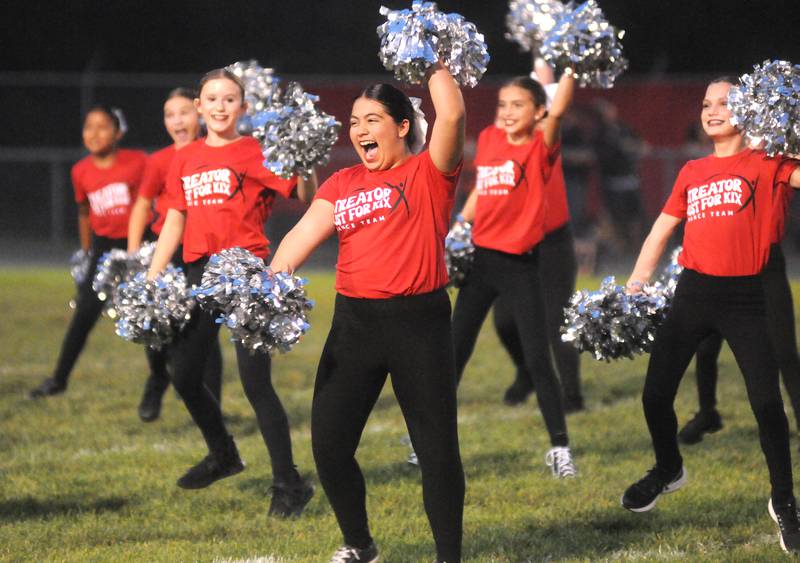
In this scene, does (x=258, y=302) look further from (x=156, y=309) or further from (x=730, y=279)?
(x=730, y=279)

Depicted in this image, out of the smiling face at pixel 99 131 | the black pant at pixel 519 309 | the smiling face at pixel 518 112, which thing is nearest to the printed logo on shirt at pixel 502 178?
the smiling face at pixel 518 112

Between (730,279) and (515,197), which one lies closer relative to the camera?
(730,279)

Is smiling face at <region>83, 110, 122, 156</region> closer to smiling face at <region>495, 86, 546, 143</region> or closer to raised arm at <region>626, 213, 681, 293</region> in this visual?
smiling face at <region>495, 86, 546, 143</region>

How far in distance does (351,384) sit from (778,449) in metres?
1.67

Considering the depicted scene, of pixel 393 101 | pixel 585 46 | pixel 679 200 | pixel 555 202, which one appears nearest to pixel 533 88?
pixel 585 46

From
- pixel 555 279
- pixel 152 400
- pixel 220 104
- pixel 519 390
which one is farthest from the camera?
pixel 519 390

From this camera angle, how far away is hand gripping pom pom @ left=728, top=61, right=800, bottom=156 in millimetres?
4656

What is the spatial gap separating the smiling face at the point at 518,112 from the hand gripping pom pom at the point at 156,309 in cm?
185

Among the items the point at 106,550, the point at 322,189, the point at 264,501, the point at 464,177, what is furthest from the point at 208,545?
the point at 464,177

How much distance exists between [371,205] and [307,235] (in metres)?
0.25

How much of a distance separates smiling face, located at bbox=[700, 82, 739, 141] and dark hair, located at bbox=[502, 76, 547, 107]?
1409 millimetres

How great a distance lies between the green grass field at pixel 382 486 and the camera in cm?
483

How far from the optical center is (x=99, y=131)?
8.04m

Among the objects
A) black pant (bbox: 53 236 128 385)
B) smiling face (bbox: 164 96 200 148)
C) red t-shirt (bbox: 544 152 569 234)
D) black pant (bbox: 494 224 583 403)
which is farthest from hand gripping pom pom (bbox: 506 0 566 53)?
black pant (bbox: 53 236 128 385)
